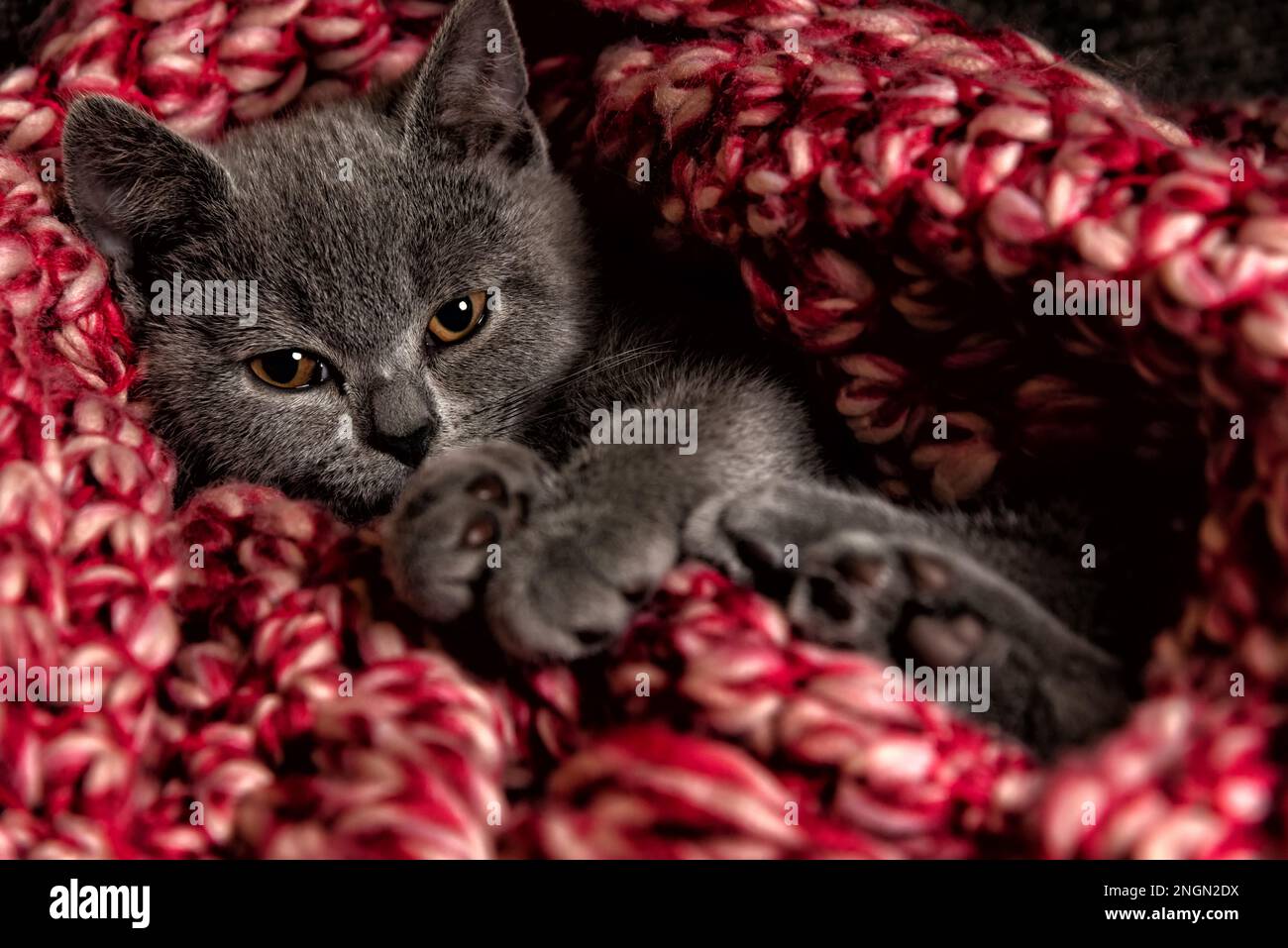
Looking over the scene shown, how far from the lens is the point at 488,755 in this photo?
Result: 0.65 meters

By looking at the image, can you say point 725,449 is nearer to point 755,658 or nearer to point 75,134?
point 755,658

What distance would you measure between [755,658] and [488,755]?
175 mm

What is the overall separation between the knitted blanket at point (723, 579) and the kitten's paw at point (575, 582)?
0.03 meters

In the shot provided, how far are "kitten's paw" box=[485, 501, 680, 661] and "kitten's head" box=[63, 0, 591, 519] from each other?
0.30 meters

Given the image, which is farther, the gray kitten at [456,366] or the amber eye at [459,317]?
the amber eye at [459,317]

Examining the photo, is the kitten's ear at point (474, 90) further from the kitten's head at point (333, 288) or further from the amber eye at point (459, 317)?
the amber eye at point (459, 317)

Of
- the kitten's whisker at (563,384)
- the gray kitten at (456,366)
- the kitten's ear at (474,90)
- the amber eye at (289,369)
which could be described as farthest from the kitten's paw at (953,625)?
the kitten's ear at (474,90)

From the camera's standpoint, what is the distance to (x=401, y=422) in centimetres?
100

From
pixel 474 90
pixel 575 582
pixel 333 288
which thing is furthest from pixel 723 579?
pixel 474 90

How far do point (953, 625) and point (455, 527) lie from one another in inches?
13.8

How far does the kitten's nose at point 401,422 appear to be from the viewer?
39.5 inches
